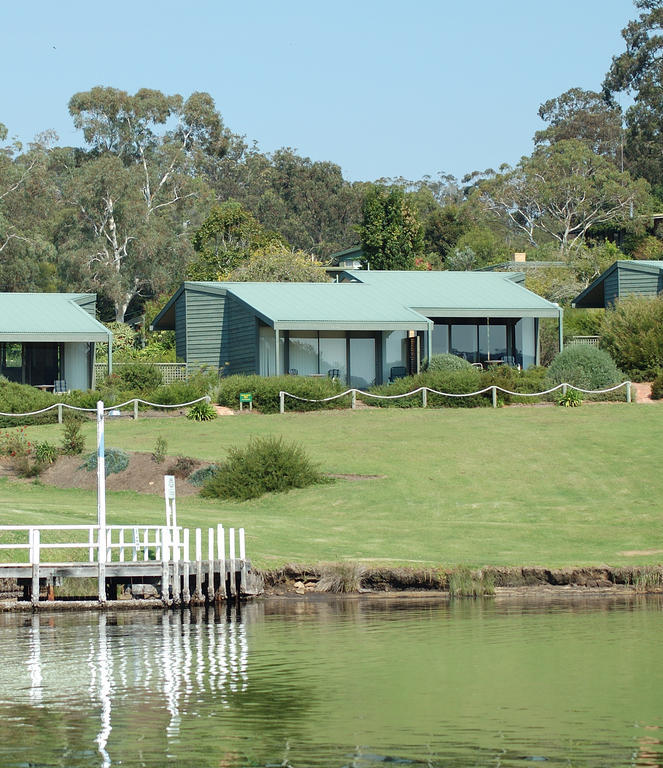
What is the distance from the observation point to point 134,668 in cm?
1869

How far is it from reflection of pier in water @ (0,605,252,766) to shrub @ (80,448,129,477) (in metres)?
13.6

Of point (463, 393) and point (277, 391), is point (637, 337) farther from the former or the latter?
point (277, 391)

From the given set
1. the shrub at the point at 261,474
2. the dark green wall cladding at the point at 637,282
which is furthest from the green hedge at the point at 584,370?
the shrub at the point at 261,474

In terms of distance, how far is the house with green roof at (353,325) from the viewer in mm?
52000

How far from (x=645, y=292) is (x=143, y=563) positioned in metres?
36.5

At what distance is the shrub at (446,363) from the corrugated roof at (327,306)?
138 centimetres

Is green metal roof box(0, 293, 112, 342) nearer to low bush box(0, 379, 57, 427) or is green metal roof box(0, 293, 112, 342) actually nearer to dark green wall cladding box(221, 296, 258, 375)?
low bush box(0, 379, 57, 427)

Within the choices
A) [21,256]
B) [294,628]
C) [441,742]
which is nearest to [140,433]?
[294,628]

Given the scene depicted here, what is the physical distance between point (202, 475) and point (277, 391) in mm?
9825

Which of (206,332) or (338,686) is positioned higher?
(206,332)

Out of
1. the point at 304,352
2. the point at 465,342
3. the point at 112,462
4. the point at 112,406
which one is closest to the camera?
the point at 112,462

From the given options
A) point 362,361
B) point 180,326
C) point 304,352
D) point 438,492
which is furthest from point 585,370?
point 180,326

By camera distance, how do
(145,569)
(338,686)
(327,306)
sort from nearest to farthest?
(338,686), (145,569), (327,306)

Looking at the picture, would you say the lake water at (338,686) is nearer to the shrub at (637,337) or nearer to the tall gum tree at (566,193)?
the shrub at (637,337)
